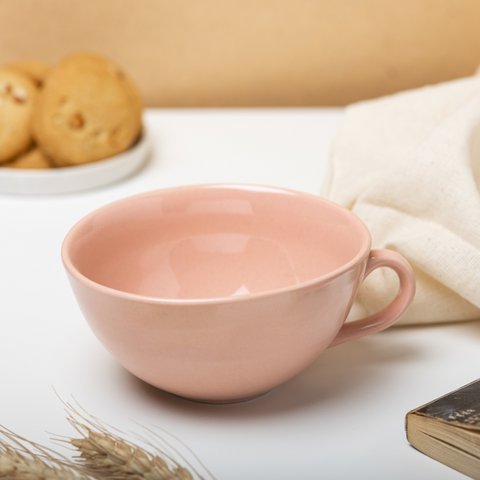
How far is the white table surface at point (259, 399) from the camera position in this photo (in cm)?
31

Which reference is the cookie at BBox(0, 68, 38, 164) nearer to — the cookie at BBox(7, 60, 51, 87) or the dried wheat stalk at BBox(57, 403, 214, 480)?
the cookie at BBox(7, 60, 51, 87)

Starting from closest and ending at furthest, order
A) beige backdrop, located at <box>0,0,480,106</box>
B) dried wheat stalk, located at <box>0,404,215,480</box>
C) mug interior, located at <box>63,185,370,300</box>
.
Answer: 1. dried wheat stalk, located at <box>0,404,215,480</box>
2. mug interior, located at <box>63,185,370,300</box>
3. beige backdrop, located at <box>0,0,480,106</box>

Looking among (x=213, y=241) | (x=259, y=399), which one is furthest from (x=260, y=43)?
(x=259, y=399)

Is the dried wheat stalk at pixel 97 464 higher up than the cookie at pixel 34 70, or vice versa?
the cookie at pixel 34 70

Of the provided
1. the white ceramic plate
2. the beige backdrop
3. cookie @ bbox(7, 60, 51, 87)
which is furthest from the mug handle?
the beige backdrop

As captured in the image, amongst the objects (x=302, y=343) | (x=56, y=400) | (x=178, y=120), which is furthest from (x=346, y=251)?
(x=178, y=120)

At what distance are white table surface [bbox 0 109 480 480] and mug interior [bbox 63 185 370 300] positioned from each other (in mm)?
63

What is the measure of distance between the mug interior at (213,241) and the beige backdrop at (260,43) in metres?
0.69

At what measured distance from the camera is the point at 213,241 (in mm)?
460

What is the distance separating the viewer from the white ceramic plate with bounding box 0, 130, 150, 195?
693 mm

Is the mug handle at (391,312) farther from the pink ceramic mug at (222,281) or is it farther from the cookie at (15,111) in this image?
the cookie at (15,111)

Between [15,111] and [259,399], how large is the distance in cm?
51

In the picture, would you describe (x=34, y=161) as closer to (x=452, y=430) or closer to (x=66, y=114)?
(x=66, y=114)

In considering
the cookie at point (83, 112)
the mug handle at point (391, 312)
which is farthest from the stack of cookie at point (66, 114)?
the mug handle at point (391, 312)
